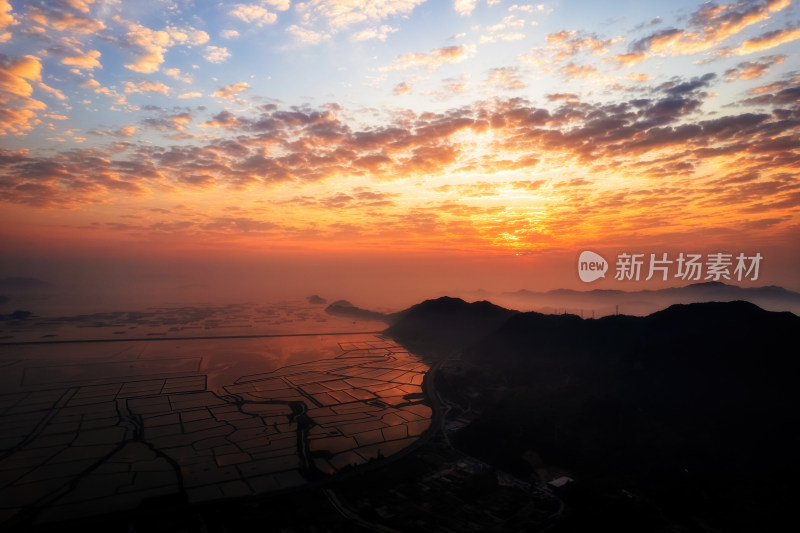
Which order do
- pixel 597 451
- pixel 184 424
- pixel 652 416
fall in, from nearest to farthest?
1. pixel 597 451
2. pixel 652 416
3. pixel 184 424

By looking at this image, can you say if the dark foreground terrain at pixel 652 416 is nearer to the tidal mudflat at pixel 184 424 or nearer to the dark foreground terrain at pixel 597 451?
the dark foreground terrain at pixel 597 451

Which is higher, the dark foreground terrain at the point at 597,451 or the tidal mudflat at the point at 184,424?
the dark foreground terrain at the point at 597,451

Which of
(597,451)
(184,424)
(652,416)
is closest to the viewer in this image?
(597,451)

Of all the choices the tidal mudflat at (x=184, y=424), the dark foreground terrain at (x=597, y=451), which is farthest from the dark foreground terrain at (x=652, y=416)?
the tidal mudflat at (x=184, y=424)

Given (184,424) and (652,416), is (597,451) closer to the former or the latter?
(652,416)

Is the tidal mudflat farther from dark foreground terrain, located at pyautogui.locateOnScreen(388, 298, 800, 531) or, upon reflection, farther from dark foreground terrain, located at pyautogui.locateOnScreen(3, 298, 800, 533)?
dark foreground terrain, located at pyautogui.locateOnScreen(388, 298, 800, 531)

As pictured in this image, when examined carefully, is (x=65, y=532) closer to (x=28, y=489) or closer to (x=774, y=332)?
(x=28, y=489)

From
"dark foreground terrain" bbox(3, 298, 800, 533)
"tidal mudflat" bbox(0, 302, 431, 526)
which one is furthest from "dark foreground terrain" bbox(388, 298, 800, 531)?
"tidal mudflat" bbox(0, 302, 431, 526)

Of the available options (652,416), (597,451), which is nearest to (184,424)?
(597,451)

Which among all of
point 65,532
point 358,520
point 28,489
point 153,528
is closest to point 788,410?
point 358,520
